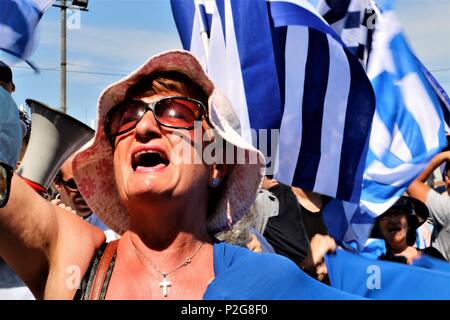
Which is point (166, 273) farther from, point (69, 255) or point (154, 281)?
point (69, 255)

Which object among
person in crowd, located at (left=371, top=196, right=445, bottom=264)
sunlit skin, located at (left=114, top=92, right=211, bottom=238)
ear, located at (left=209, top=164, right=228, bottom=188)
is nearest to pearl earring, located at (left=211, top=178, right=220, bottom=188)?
ear, located at (left=209, top=164, right=228, bottom=188)

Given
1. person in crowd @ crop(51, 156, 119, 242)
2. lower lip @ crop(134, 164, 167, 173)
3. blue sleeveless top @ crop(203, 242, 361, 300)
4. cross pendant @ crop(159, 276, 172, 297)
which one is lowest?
person in crowd @ crop(51, 156, 119, 242)

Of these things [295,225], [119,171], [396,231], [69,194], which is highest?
[119,171]

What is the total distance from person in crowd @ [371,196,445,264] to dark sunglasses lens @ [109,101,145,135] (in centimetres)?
277

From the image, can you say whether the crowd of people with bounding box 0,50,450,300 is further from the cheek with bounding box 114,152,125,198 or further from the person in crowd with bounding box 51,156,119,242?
the person in crowd with bounding box 51,156,119,242

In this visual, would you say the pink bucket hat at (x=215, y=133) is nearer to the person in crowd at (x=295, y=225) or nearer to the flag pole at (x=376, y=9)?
the person in crowd at (x=295, y=225)

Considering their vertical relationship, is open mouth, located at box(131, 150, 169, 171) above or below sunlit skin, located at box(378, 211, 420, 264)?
above

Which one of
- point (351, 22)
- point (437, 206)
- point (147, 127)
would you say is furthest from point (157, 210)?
point (437, 206)

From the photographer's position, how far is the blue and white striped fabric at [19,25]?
2.49 meters

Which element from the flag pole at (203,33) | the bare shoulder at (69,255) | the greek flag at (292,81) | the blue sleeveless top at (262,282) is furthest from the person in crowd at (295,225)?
the bare shoulder at (69,255)

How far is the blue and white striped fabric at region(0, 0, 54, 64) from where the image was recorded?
98.2 inches

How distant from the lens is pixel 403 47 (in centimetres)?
405

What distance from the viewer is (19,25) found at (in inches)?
99.9

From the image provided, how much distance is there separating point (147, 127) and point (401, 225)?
9.98 feet
